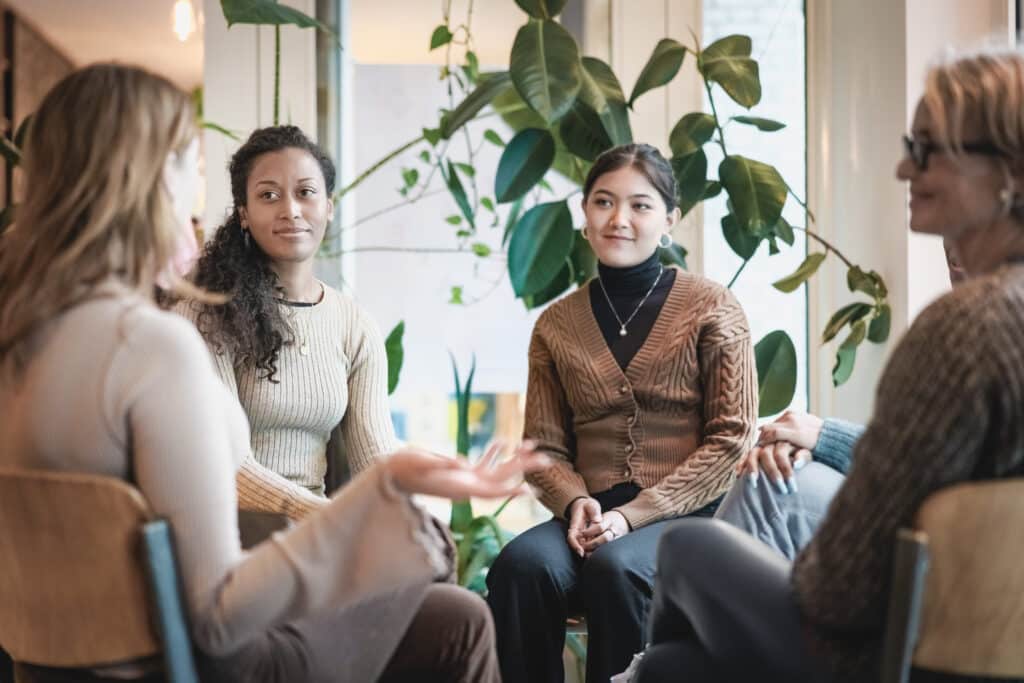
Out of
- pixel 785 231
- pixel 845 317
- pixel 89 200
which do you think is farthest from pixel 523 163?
pixel 89 200

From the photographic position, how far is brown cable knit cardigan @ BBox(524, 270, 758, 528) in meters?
2.46

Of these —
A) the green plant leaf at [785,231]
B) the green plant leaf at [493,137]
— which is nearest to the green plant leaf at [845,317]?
the green plant leaf at [785,231]

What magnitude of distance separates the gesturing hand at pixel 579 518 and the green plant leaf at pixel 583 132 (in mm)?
1066

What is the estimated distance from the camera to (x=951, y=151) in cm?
140

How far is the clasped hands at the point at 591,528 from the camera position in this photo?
236 cm

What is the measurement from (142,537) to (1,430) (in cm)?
26

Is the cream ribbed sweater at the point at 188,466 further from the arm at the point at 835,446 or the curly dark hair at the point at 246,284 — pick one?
the curly dark hair at the point at 246,284

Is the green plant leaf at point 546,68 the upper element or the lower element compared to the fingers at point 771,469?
upper

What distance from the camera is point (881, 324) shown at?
3152 mm

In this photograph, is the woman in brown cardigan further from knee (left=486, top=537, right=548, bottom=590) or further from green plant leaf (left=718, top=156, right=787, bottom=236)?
green plant leaf (left=718, top=156, right=787, bottom=236)

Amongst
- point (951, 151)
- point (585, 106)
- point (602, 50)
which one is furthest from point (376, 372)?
point (602, 50)

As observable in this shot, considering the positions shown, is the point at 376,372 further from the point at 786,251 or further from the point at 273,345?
the point at 786,251

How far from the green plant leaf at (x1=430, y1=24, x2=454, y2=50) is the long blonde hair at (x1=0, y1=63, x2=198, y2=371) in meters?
2.22

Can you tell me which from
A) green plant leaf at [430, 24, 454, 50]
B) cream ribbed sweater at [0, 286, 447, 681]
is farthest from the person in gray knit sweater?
green plant leaf at [430, 24, 454, 50]
